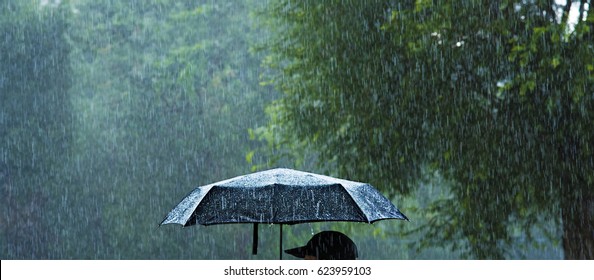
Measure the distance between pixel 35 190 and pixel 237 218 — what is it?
27.8 m

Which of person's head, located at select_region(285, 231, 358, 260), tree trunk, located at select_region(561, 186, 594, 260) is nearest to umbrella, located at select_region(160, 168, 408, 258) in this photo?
person's head, located at select_region(285, 231, 358, 260)

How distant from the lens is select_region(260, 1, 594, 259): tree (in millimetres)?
12867

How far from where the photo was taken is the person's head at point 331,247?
236 inches

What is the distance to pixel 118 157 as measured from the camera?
3412cm

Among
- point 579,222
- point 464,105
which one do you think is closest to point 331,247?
point 464,105

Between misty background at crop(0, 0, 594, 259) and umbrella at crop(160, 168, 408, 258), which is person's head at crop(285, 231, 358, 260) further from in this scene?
misty background at crop(0, 0, 594, 259)

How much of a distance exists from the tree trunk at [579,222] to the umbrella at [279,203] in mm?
7441

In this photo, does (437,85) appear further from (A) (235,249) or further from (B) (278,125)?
(A) (235,249)

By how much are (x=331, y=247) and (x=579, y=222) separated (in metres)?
8.60

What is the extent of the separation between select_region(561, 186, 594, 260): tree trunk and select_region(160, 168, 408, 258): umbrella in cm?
744

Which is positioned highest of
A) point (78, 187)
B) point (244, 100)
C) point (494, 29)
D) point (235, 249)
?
point (494, 29)

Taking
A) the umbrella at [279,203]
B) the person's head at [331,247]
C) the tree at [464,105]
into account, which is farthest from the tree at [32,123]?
the person's head at [331,247]

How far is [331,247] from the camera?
6.00 meters

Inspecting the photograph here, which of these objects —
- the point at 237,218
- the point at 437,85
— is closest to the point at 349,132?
the point at 437,85
